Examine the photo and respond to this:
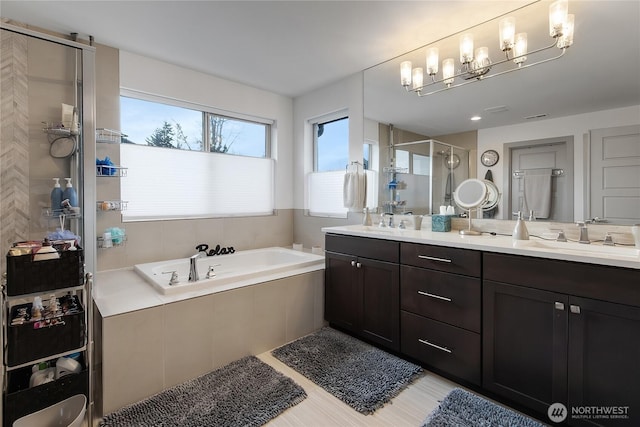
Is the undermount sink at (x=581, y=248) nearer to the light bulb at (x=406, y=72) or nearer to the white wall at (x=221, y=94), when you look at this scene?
the light bulb at (x=406, y=72)

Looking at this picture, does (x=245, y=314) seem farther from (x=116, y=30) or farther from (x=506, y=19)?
(x=506, y=19)

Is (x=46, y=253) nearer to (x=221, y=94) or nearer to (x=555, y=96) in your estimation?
(x=221, y=94)

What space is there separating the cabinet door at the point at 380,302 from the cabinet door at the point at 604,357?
94 centimetres

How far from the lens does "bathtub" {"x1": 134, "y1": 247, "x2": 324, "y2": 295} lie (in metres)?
2.08

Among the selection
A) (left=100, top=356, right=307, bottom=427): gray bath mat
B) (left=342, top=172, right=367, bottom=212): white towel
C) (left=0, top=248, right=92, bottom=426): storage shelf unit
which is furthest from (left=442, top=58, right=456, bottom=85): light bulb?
(left=0, top=248, right=92, bottom=426): storage shelf unit

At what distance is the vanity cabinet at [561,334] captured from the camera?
1263 millimetres

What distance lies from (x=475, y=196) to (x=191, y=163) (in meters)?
2.56

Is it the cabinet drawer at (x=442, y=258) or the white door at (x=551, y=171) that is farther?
the white door at (x=551, y=171)

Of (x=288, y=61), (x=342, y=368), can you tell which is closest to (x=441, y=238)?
(x=342, y=368)

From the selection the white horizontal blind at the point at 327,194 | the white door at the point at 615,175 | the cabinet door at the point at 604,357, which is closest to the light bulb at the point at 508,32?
the white door at the point at 615,175

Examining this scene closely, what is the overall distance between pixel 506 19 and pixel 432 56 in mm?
494

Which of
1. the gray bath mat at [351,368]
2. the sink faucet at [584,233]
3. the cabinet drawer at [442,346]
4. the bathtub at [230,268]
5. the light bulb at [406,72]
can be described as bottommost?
the gray bath mat at [351,368]

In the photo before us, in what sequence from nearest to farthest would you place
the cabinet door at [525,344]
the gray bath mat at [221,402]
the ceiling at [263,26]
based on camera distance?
the cabinet door at [525,344], the gray bath mat at [221,402], the ceiling at [263,26]

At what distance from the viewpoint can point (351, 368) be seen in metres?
1.99
